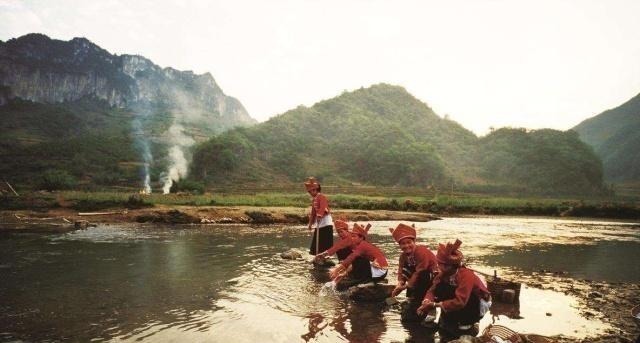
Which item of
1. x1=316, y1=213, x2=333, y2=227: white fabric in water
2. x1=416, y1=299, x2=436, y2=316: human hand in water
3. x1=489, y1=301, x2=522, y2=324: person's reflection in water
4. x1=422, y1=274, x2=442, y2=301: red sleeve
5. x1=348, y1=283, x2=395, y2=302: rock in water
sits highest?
x1=316, y1=213, x2=333, y2=227: white fabric in water

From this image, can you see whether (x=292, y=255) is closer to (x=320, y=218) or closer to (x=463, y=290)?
(x=320, y=218)

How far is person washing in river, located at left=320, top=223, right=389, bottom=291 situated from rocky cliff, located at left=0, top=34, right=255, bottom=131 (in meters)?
155

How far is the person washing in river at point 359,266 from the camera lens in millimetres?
9773

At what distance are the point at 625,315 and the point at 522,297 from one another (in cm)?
211

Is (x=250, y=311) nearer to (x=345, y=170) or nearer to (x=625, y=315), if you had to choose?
(x=625, y=315)

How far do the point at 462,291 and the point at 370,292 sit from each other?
3215 millimetres

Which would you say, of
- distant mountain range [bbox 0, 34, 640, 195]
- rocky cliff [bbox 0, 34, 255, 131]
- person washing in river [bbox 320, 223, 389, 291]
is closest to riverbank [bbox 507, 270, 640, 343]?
person washing in river [bbox 320, 223, 389, 291]

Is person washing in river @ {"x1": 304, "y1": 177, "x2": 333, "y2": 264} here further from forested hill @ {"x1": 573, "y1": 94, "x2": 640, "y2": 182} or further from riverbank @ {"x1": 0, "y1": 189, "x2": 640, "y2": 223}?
forested hill @ {"x1": 573, "y1": 94, "x2": 640, "y2": 182}

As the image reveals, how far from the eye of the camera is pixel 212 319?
8320mm

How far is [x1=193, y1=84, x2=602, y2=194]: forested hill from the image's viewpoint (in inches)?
3652

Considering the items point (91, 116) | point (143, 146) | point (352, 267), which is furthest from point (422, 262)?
point (91, 116)

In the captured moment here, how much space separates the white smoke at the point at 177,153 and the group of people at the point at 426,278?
4352 cm

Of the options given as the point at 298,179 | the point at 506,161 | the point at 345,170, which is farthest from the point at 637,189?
the point at 298,179

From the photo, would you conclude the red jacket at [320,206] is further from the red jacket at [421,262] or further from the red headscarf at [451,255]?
the red headscarf at [451,255]
